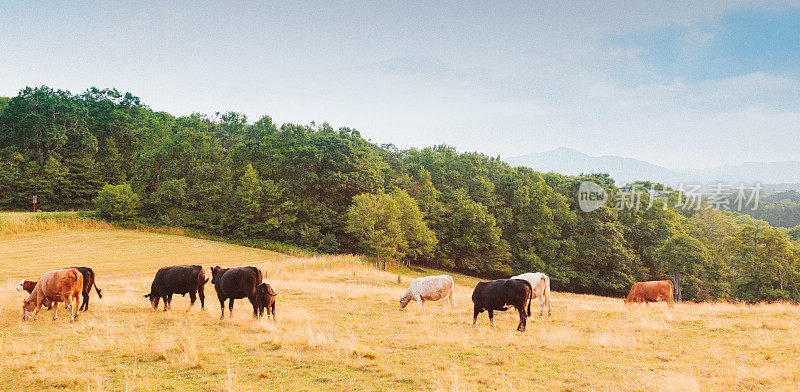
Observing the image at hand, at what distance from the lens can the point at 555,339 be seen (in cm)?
1036

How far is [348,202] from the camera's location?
63250 millimetres

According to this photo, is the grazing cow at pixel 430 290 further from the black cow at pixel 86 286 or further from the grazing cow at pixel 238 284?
the black cow at pixel 86 286

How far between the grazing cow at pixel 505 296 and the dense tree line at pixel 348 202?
1462 inches

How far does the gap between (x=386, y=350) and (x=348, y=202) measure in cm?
5470

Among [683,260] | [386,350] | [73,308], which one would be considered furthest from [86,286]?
[683,260]

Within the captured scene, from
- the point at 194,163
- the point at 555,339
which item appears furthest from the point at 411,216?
the point at 555,339

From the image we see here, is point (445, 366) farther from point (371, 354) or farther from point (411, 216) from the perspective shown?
point (411, 216)

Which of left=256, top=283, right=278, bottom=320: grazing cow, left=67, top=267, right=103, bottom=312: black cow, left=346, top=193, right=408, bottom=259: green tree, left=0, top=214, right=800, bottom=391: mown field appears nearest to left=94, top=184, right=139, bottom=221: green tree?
left=346, top=193, right=408, bottom=259: green tree

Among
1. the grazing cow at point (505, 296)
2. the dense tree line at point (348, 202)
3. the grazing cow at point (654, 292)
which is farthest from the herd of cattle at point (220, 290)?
the dense tree line at point (348, 202)

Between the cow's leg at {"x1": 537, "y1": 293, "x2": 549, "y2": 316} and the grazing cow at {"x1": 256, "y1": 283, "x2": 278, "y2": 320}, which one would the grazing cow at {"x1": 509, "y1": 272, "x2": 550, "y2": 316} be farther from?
the grazing cow at {"x1": 256, "y1": 283, "x2": 278, "y2": 320}

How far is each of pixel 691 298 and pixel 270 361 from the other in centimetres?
6335

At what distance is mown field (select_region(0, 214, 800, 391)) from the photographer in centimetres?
695

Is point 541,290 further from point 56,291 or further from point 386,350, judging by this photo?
point 56,291

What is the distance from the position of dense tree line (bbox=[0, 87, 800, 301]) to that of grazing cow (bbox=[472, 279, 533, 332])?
37.1 meters
